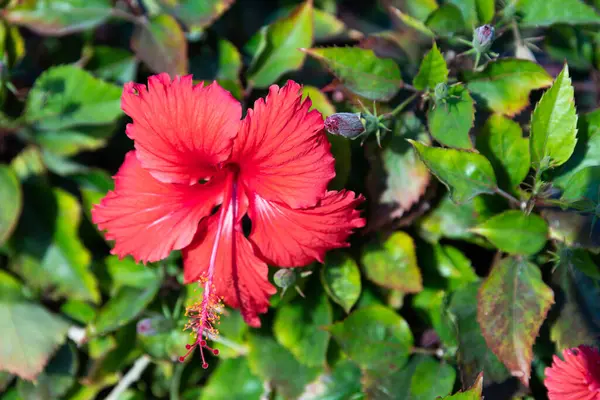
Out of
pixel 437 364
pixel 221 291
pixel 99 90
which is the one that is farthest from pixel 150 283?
pixel 437 364

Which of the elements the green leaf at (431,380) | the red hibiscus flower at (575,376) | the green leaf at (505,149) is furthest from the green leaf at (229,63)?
the red hibiscus flower at (575,376)

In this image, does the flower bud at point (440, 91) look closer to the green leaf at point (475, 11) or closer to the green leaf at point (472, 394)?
the green leaf at point (475, 11)

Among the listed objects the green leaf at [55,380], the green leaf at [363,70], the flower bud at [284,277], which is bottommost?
the green leaf at [55,380]

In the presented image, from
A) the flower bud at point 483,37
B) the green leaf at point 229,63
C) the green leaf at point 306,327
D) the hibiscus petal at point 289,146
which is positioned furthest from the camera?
the green leaf at point 229,63

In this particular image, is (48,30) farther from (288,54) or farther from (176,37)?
(288,54)

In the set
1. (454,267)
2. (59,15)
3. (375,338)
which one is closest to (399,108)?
(454,267)

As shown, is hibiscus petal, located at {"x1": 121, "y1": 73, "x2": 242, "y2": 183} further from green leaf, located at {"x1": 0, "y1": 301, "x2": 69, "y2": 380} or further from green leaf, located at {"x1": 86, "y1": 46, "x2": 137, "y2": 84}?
green leaf, located at {"x1": 0, "y1": 301, "x2": 69, "y2": 380}

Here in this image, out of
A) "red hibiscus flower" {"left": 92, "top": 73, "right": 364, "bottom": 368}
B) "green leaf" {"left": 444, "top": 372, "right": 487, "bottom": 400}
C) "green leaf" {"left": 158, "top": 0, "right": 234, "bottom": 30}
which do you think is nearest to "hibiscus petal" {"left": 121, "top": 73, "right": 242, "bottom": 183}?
"red hibiscus flower" {"left": 92, "top": 73, "right": 364, "bottom": 368}

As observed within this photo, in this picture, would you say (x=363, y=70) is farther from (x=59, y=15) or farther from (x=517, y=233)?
(x=59, y=15)
